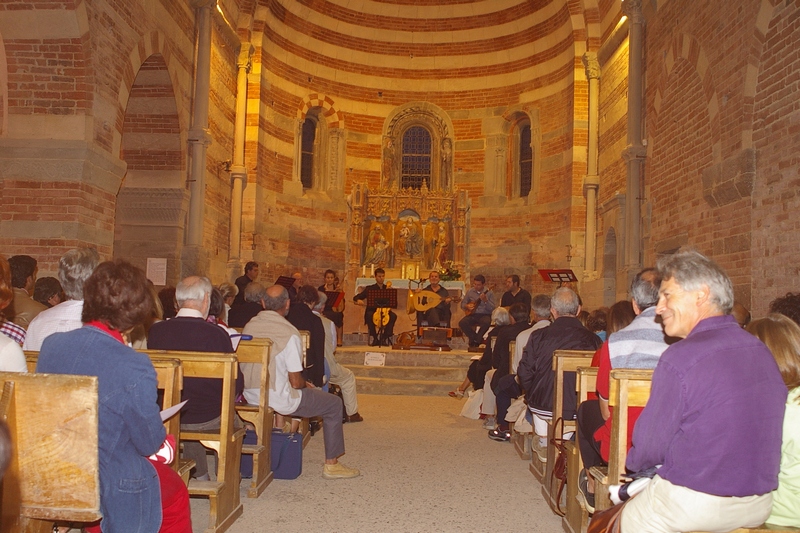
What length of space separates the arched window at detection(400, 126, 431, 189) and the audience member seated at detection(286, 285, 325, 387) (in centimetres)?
1199

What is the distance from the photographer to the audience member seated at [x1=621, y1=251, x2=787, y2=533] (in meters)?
2.36

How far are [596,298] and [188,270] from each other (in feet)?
25.3

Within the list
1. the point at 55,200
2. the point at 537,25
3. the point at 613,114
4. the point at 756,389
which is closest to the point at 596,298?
the point at 613,114

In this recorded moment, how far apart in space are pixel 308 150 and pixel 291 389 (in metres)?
13.3

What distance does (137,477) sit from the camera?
268cm

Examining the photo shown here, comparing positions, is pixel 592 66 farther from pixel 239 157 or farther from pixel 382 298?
pixel 239 157

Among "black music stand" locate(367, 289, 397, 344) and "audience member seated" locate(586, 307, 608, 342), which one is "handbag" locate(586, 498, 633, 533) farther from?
"black music stand" locate(367, 289, 397, 344)

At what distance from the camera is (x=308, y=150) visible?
18.0 metres

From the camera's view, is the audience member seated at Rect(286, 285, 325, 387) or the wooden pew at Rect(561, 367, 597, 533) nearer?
the wooden pew at Rect(561, 367, 597, 533)

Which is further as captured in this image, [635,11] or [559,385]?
[635,11]

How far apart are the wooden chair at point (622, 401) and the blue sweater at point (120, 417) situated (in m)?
1.93

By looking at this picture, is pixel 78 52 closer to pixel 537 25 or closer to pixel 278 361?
pixel 278 361

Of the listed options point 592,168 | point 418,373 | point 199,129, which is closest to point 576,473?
point 418,373

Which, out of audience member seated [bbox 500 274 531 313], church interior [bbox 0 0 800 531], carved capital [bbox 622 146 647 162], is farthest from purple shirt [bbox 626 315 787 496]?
carved capital [bbox 622 146 647 162]
